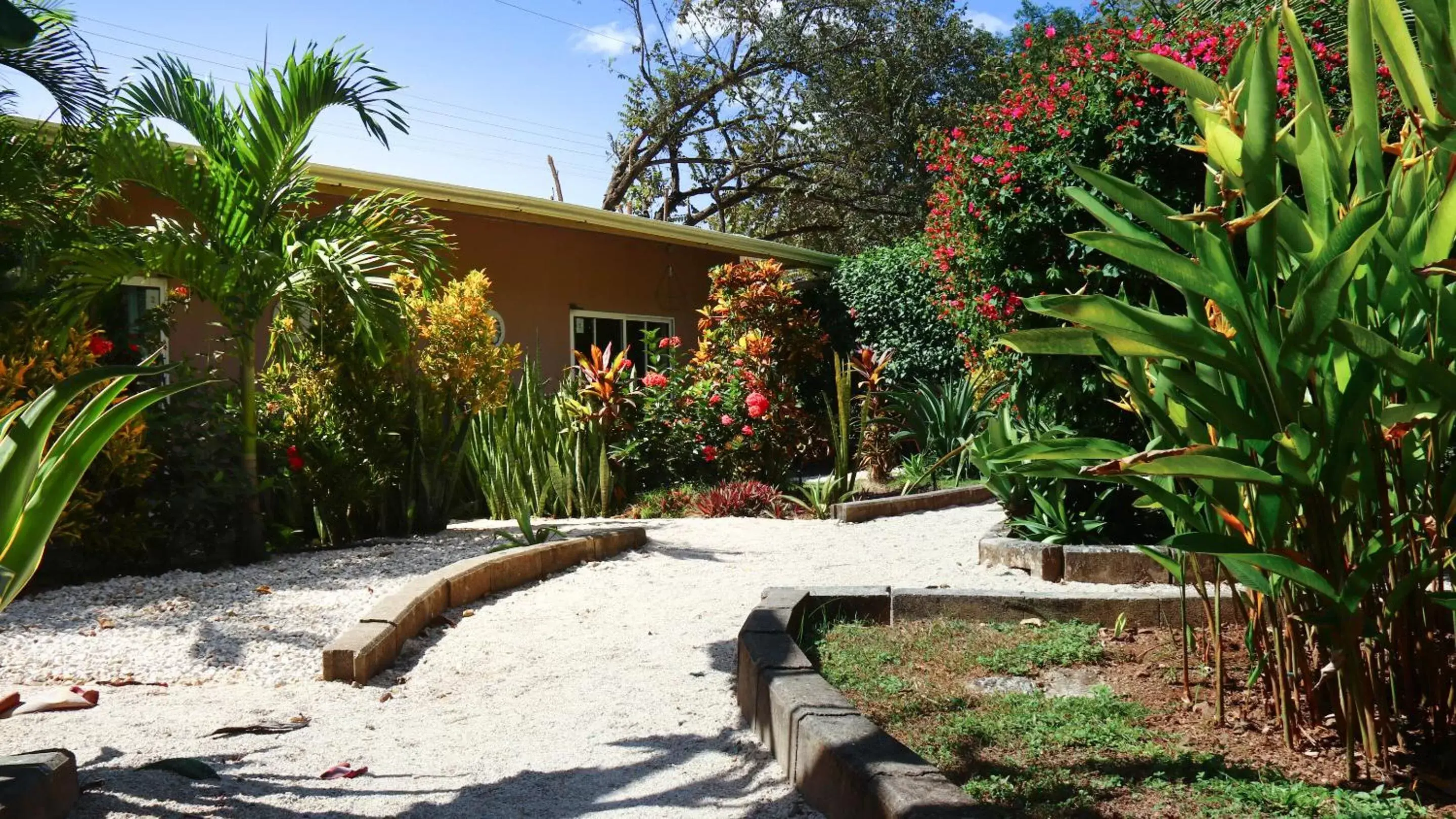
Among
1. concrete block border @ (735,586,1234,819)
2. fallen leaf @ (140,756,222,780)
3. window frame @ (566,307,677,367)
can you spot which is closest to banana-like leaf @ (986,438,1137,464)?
concrete block border @ (735,586,1234,819)

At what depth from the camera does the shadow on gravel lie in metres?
2.74

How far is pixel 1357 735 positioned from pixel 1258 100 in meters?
1.44

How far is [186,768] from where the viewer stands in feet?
9.73

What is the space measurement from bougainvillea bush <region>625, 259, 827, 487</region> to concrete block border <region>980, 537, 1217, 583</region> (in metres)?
3.81

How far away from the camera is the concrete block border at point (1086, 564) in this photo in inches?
212

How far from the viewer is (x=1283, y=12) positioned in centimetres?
235

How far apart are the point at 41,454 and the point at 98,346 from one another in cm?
420

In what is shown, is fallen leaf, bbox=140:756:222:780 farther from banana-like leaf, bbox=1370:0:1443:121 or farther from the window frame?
the window frame

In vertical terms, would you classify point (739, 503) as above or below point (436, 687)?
above

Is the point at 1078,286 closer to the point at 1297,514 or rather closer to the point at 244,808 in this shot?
the point at 1297,514

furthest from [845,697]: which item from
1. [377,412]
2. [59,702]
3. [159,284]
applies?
[159,284]

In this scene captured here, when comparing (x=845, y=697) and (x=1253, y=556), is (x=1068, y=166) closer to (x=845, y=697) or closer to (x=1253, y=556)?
→ (x=845, y=697)

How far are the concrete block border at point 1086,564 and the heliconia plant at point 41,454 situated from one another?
14.4ft

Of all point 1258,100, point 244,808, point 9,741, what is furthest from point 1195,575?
point 9,741
